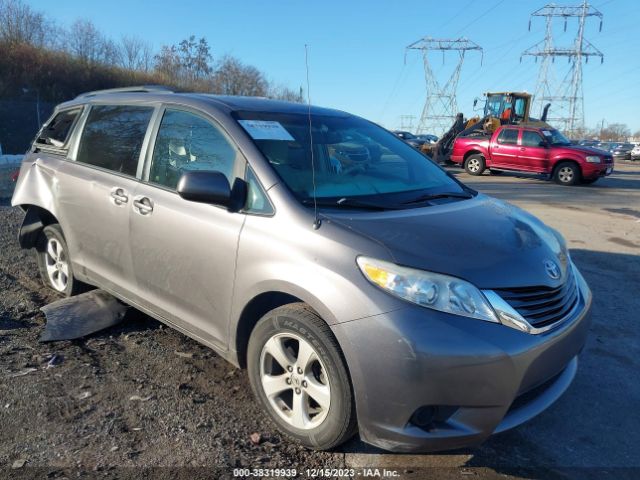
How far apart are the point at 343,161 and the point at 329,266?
1.21m

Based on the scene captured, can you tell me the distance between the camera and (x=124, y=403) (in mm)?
2945

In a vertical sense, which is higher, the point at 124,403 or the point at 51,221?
the point at 51,221

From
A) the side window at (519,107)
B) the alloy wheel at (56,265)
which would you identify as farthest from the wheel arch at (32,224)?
the side window at (519,107)

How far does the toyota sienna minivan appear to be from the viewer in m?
2.18

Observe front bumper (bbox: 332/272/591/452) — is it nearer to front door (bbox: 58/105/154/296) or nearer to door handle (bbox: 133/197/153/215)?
door handle (bbox: 133/197/153/215)

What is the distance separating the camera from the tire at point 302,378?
2340mm

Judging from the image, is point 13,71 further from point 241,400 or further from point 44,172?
point 241,400

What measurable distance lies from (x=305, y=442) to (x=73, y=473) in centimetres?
112

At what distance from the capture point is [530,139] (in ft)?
56.7

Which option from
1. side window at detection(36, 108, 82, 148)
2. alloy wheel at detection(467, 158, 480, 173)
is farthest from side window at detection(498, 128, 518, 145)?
side window at detection(36, 108, 82, 148)

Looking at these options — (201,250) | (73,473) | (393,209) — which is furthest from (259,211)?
(73,473)

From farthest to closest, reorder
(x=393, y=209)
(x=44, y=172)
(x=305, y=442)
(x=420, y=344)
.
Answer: (x=44, y=172) < (x=393, y=209) < (x=305, y=442) < (x=420, y=344)

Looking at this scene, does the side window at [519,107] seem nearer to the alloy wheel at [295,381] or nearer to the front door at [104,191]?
the front door at [104,191]

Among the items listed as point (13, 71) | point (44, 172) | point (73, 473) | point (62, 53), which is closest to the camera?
point (73, 473)
